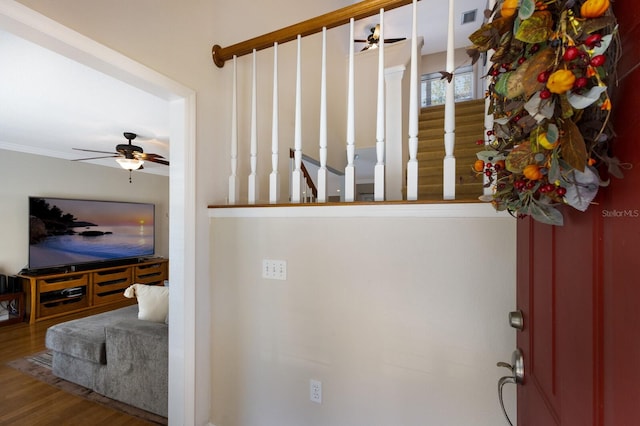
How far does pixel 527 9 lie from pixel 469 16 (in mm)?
5079

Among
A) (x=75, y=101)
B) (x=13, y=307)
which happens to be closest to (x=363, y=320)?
(x=75, y=101)

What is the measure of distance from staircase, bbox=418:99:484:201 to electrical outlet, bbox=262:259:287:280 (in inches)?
57.7

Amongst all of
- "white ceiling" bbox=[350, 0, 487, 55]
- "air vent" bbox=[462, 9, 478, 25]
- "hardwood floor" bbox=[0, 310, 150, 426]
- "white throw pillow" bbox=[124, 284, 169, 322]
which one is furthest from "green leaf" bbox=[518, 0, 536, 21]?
"air vent" bbox=[462, 9, 478, 25]

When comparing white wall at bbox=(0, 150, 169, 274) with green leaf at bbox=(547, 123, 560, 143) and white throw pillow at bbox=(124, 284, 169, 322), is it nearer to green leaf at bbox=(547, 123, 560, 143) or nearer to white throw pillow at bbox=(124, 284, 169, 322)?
white throw pillow at bbox=(124, 284, 169, 322)

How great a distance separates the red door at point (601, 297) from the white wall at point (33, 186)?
5.77 metres

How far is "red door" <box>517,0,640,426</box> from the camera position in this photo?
41 cm

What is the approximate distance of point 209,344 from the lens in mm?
1732

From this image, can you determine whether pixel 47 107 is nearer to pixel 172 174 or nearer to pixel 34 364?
pixel 172 174

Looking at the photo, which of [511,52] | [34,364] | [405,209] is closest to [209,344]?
[405,209]

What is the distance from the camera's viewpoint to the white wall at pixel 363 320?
1.15m

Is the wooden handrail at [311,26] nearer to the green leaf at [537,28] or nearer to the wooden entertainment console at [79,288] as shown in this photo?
the green leaf at [537,28]

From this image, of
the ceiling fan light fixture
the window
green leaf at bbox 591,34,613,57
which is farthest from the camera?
the window

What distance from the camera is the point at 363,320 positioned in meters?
1.35

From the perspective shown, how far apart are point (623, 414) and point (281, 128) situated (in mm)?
2593
